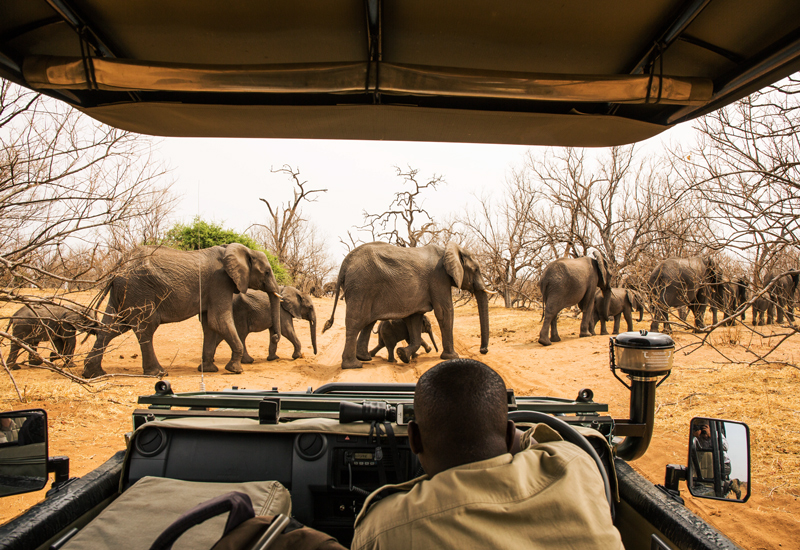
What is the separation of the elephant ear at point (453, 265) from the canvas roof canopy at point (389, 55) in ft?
27.1

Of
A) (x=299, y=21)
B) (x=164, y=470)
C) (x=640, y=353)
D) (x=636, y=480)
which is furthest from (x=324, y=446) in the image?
(x=299, y=21)

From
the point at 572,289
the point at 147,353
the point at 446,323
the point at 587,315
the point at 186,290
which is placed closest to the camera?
the point at 147,353

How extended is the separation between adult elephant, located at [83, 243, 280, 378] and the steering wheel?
875 cm

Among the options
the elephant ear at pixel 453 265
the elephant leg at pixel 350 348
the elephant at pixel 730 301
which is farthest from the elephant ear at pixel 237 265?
the elephant at pixel 730 301

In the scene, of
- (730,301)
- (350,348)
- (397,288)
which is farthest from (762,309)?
(350,348)

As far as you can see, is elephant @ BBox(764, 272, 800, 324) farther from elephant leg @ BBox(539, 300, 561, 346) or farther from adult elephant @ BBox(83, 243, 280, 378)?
adult elephant @ BBox(83, 243, 280, 378)

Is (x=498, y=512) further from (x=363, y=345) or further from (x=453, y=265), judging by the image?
(x=363, y=345)

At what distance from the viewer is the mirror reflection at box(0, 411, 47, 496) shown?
206 centimetres

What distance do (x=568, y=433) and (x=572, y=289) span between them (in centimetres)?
1305

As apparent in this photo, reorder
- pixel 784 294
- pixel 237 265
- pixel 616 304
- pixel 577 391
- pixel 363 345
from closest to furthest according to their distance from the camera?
pixel 784 294, pixel 577 391, pixel 237 265, pixel 363 345, pixel 616 304

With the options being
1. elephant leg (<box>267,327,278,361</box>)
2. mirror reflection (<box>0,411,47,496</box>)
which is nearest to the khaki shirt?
mirror reflection (<box>0,411,47,496</box>)

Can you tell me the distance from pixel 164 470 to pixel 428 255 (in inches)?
390

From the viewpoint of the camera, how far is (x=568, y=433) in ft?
5.95

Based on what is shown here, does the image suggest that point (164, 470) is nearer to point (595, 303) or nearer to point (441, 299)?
point (441, 299)
